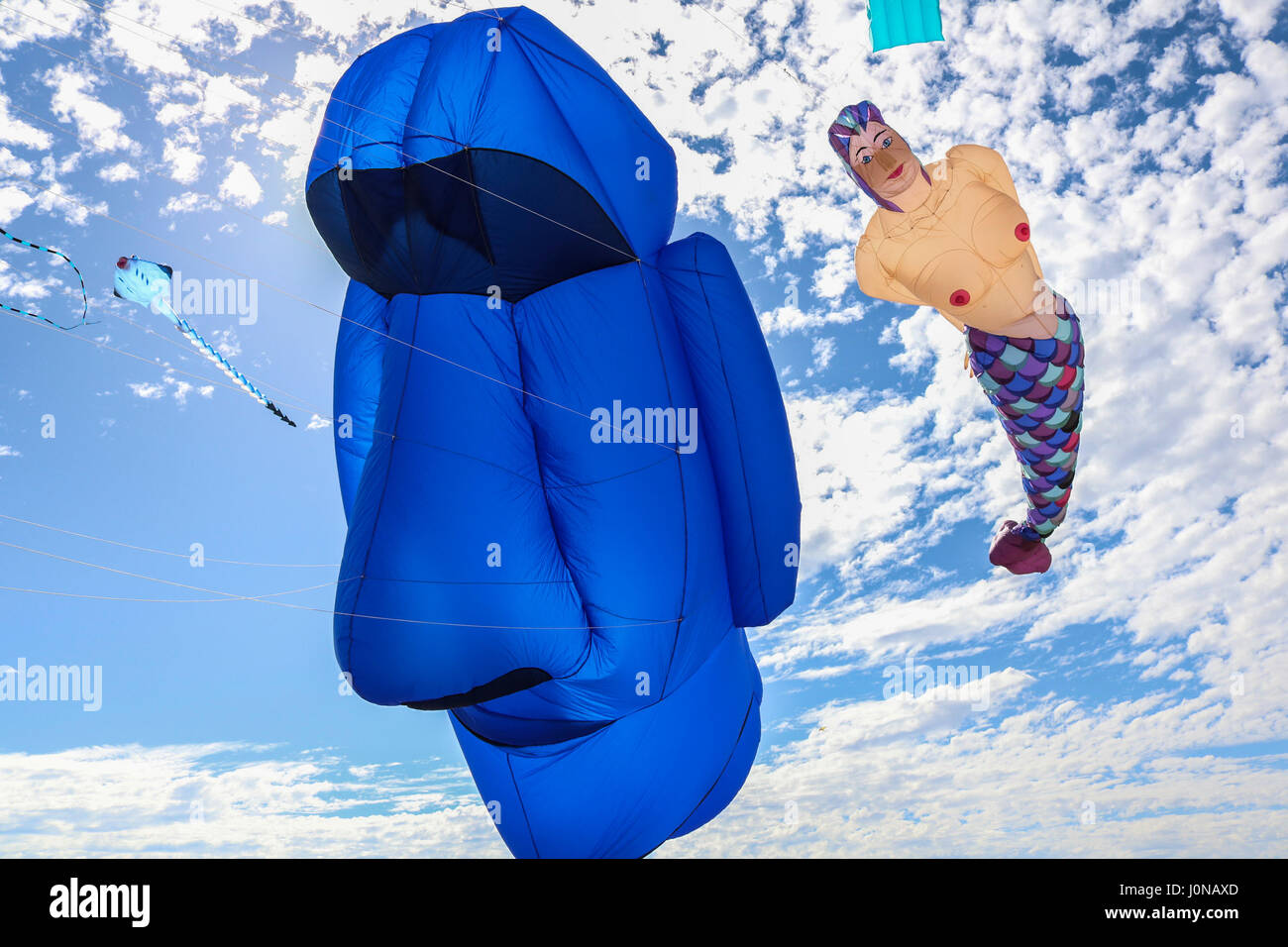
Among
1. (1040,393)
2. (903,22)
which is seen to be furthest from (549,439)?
(1040,393)

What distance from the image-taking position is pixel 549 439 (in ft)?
15.6

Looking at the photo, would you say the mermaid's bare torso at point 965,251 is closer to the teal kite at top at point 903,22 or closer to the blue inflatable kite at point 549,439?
the teal kite at top at point 903,22

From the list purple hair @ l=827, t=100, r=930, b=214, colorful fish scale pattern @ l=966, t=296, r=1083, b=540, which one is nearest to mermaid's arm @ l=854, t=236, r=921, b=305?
purple hair @ l=827, t=100, r=930, b=214

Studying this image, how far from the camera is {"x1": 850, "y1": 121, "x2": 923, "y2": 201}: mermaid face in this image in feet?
15.6

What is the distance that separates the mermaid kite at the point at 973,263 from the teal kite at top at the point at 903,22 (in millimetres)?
370

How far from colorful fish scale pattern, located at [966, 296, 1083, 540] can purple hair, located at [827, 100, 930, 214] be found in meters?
1.12

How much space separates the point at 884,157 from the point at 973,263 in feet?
2.46

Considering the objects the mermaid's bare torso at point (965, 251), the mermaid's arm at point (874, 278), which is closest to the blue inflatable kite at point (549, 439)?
the mermaid's arm at point (874, 278)

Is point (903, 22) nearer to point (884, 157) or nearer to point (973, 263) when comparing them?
point (884, 157)

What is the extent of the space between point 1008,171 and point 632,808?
4.22 meters

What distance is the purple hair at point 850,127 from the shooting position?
15.6ft

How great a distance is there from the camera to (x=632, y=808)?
5152 mm
